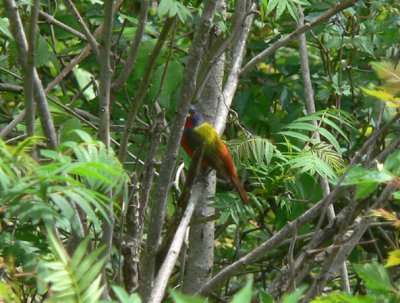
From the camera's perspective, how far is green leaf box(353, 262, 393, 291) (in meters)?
2.26

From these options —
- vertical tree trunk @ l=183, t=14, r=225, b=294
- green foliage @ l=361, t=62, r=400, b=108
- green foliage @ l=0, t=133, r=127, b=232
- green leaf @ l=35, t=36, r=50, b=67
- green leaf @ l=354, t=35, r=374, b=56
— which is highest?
green foliage @ l=361, t=62, r=400, b=108

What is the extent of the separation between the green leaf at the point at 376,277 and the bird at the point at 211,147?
256 centimetres

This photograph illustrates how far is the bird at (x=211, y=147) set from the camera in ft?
16.7

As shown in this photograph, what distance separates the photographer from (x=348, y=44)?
5.14 metres

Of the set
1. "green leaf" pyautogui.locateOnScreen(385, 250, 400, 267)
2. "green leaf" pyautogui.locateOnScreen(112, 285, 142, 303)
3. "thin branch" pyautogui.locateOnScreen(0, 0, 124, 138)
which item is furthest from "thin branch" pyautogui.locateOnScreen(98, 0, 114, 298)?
"green leaf" pyautogui.locateOnScreen(112, 285, 142, 303)

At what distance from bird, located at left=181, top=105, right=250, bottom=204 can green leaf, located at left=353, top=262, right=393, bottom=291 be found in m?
2.56

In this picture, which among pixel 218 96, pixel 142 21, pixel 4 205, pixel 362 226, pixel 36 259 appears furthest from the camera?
pixel 218 96

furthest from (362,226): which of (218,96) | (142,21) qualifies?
(218,96)

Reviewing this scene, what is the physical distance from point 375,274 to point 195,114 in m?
3.40

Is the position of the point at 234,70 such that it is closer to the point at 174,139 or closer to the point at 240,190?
the point at 240,190

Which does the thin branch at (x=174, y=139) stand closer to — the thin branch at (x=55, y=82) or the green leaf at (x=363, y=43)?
the thin branch at (x=55, y=82)

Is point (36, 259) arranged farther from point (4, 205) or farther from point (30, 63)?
point (30, 63)

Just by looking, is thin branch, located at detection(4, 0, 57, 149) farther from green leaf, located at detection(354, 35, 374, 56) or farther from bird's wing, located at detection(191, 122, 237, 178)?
green leaf, located at detection(354, 35, 374, 56)

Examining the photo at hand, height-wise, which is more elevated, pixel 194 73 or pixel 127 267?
pixel 194 73
